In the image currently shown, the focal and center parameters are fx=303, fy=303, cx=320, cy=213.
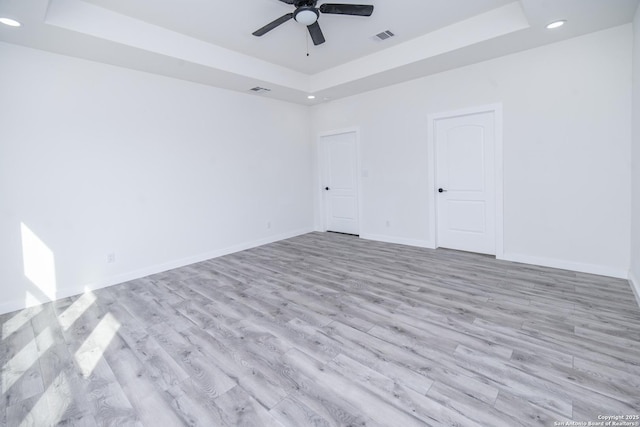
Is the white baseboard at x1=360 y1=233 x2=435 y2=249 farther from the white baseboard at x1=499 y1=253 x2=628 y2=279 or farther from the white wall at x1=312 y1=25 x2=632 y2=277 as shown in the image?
the white baseboard at x1=499 y1=253 x2=628 y2=279

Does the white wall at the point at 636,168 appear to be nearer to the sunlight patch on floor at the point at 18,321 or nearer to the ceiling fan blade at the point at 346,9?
the ceiling fan blade at the point at 346,9

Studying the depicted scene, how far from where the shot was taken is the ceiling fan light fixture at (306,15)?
8.73 feet

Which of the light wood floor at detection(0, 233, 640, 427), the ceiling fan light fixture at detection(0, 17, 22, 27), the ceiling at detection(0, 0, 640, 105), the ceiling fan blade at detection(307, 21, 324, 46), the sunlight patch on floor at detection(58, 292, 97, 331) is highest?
the ceiling at detection(0, 0, 640, 105)

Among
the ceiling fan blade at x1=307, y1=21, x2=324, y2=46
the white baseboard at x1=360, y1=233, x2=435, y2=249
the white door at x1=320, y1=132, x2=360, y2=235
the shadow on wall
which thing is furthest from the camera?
the white door at x1=320, y1=132, x2=360, y2=235

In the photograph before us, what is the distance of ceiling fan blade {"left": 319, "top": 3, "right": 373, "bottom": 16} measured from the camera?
2.63 metres

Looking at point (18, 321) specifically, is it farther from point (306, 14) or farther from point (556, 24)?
point (556, 24)

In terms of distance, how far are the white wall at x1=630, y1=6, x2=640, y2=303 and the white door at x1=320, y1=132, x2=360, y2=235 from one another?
374 cm

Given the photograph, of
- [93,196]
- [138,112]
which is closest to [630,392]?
[93,196]

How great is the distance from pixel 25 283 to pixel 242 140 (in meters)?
3.33

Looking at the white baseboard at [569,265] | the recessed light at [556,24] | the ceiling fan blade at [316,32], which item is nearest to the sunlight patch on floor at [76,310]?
the ceiling fan blade at [316,32]

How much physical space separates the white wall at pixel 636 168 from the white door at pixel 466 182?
135cm

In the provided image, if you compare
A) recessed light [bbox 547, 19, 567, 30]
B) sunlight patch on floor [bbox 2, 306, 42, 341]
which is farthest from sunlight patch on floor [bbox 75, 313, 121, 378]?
recessed light [bbox 547, 19, 567, 30]

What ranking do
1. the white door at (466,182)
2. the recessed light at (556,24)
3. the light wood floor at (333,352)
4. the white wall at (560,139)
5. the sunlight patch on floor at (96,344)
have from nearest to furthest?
the light wood floor at (333,352)
the sunlight patch on floor at (96,344)
the recessed light at (556,24)
the white wall at (560,139)
the white door at (466,182)

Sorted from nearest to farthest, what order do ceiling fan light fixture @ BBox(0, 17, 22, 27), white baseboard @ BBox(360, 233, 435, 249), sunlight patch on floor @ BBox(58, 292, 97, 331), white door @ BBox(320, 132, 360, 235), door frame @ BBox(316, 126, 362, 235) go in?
ceiling fan light fixture @ BBox(0, 17, 22, 27)
sunlight patch on floor @ BBox(58, 292, 97, 331)
white baseboard @ BBox(360, 233, 435, 249)
door frame @ BBox(316, 126, 362, 235)
white door @ BBox(320, 132, 360, 235)
